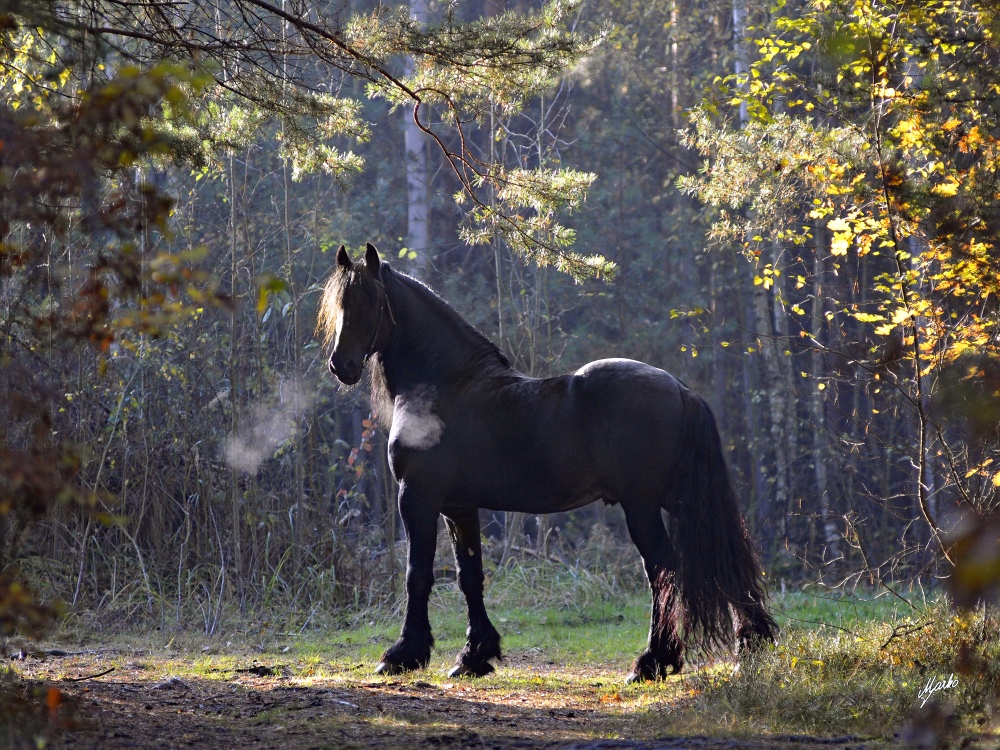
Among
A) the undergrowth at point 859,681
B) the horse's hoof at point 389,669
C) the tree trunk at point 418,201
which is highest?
the tree trunk at point 418,201

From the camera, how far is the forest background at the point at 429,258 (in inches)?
110

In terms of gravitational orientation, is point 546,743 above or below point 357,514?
below

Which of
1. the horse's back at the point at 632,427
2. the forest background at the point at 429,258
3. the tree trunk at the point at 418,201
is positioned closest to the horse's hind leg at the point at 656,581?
the horse's back at the point at 632,427

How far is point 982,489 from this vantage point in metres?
5.22

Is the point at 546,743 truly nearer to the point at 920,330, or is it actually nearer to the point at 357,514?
the point at 920,330

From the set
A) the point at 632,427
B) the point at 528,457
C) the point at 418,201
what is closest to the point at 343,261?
the point at 528,457

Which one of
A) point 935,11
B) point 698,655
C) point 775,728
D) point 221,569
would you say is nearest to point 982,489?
point 698,655

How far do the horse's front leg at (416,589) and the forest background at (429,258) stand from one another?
1.63 metres

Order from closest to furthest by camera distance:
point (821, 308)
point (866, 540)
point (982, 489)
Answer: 1. point (982, 489)
2. point (866, 540)
3. point (821, 308)

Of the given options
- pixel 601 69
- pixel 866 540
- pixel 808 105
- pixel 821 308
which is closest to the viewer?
pixel 808 105

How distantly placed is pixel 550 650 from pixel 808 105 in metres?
4.19

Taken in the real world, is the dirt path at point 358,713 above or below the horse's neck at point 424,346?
below

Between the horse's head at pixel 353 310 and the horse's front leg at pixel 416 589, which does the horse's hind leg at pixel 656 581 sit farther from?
the horse's head at pixel 353 310

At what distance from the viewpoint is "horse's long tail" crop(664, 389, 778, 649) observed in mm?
5191
